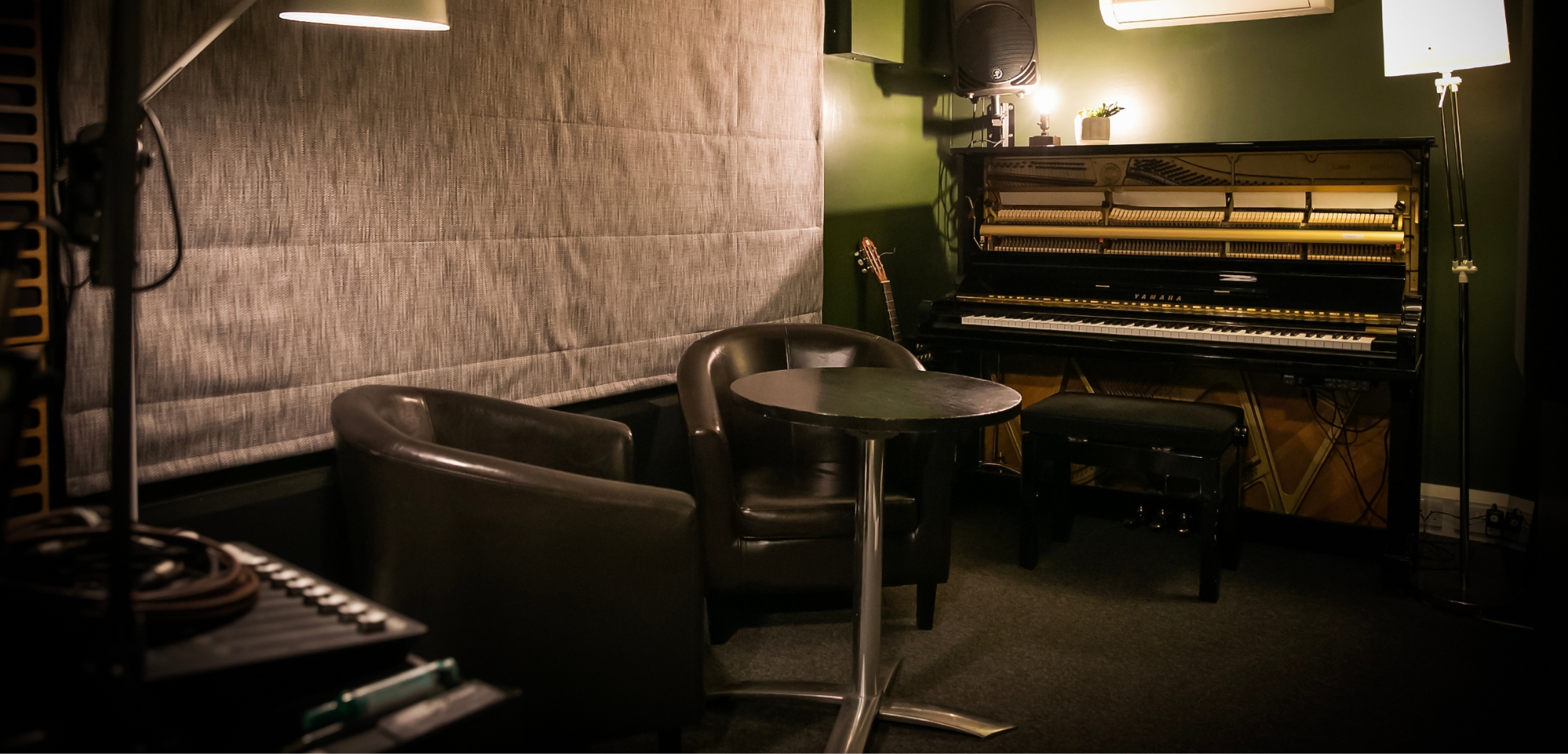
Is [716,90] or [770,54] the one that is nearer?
[716,90]

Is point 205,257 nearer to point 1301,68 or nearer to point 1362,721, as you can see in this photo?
point 1362,721

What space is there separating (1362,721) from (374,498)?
2.19 m

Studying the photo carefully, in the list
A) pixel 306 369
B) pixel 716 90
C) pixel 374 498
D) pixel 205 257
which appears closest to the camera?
pixel 374 498

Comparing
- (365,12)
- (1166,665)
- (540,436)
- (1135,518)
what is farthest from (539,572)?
(1135,518)

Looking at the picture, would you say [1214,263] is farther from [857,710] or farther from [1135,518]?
[857,710]

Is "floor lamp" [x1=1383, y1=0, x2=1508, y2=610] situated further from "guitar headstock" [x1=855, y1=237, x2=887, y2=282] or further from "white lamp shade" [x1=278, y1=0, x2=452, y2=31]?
"white lamp shade" [x1=278, y1=0, x2=452, y2=31]

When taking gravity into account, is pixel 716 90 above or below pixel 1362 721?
above

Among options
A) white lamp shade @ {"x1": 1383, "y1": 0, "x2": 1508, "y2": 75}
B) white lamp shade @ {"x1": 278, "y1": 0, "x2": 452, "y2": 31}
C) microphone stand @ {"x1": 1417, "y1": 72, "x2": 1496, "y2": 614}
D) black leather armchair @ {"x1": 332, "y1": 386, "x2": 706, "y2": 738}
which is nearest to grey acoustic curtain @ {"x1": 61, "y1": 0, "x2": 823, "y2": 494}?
black leather armchair @ {"x1": 332, "y1": 386, "x2": 706, "y2": 738}

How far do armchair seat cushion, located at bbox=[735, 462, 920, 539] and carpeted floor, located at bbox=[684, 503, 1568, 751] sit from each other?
35 cm

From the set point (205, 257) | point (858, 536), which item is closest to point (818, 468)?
point (858, 536)

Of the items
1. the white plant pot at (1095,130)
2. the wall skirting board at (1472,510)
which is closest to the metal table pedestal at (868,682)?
the white plant pot at (1095,130)

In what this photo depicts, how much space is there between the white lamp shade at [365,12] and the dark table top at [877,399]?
3.18 feet

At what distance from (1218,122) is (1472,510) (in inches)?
68.5

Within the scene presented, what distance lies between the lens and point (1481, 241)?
148 inches
